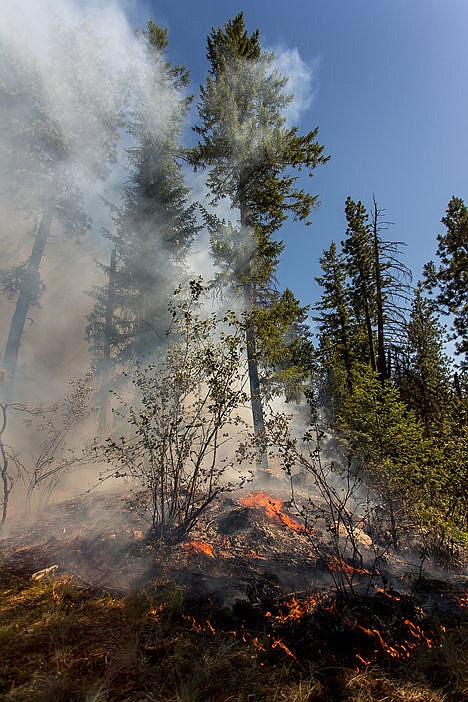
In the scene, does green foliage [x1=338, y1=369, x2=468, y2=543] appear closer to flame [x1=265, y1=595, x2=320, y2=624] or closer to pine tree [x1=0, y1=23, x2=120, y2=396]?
flame [x1=265, y1=595, x2=320, y2=624]

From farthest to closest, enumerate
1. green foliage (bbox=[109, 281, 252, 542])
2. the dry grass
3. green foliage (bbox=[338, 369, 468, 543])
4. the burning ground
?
1. green foliage (bbox=[338, 369, 468, 543])
2. green foliage (bbox=[109, 281, 252, 542])
3. the burning ground
4. the dry grass

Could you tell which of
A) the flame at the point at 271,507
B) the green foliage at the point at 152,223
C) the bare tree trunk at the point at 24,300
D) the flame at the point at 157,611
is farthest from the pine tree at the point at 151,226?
the flame at the point at 157,611

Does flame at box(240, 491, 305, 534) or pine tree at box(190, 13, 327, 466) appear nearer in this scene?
flame at box(240, 491, 305, 534)

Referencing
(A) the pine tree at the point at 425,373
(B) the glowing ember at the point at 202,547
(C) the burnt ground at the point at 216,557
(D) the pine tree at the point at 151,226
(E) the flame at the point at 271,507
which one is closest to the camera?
(C) the burnt ground at the point at 216,557

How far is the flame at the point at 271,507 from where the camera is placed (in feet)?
17.8

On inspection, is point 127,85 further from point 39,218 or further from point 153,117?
point 39,218

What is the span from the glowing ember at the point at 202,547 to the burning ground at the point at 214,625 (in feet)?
0.09

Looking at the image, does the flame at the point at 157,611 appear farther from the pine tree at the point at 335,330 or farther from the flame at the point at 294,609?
the pine tree at the point at 335,330

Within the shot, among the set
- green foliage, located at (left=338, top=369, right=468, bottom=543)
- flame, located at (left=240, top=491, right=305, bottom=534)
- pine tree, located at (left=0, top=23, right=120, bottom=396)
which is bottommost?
flame, located at (left=240, top=491, right=305, bottom=534)

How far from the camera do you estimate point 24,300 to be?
43.9 ft

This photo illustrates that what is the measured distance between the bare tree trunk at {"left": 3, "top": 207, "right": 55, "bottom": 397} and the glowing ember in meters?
10.9

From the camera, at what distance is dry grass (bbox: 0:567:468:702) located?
1.94 meters

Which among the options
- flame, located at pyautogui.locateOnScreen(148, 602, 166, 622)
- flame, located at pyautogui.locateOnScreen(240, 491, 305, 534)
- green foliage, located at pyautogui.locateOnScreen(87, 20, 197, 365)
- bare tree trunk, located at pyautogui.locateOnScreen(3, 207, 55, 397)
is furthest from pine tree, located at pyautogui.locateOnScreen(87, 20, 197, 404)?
flame, located at pyautogui.locateOnScreen(148, 602, 166, 622)

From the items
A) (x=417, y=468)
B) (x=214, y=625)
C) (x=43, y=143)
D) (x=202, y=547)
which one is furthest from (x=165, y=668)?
(x=43, y=143)
